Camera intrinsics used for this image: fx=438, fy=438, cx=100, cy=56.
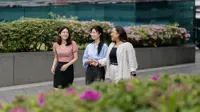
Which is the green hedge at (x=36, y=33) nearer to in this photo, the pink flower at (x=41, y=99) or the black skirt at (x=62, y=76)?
the black skirt at (x=62, y=76)

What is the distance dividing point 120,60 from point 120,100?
4.09m

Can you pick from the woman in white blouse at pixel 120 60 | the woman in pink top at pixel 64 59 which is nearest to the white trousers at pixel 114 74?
the woman in white blouse at pixel 120 60

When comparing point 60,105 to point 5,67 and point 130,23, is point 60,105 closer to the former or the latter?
point 5,67

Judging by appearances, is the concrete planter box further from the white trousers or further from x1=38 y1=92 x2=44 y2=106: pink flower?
x1=38 y1=92 x2=44 y2=106: pink flower

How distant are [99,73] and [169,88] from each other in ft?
13.8

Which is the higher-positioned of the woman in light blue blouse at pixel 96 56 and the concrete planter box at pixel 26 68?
the woman in light blue blouse at pixel 96 56

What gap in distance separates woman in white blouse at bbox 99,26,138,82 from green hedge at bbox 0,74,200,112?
337 centimetres

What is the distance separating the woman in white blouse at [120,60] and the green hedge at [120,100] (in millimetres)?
3372

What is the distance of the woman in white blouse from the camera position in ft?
23.5

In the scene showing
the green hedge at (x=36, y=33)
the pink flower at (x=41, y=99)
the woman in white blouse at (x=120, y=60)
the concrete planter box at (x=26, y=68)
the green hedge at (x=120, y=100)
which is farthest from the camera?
the green hedge at (x=36, y=33)

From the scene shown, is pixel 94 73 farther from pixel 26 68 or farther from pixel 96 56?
pixel 26 68

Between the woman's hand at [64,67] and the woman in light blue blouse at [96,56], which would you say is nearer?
the woman in light blue blouse at [96,56]

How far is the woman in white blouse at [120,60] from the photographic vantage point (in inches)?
Result: 282

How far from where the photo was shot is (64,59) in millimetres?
7984
